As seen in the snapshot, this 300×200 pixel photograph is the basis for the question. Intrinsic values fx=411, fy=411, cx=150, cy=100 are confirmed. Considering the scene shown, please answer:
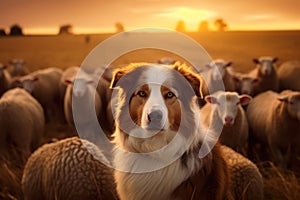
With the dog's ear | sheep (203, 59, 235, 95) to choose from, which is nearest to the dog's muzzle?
the dog's ear

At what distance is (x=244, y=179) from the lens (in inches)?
158

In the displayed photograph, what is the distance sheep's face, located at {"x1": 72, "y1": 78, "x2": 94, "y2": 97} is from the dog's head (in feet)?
16.1

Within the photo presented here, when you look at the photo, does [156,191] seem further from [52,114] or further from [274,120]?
[52,114]

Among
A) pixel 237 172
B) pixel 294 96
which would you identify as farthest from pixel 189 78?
pixel 294 96

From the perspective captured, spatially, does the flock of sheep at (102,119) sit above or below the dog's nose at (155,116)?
below

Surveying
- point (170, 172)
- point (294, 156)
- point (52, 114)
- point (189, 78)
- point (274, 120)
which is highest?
point (189, 78)

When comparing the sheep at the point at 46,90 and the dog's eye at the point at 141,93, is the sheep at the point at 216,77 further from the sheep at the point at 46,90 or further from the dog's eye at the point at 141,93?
the dog's eye at the point at 141,93

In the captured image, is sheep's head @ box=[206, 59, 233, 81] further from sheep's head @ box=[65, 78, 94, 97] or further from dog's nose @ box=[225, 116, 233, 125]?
dog's nose @ box=[225, 116, 233, 125]

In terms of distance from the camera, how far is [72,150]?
3.96 metres

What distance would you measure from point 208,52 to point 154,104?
15294mm

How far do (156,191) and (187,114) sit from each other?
0.61 metres

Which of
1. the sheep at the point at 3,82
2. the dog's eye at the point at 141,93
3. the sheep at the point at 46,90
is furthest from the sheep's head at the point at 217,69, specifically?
the dog's eye at the point at 141,93

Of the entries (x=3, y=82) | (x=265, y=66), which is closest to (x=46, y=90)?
(x=3, y=82)

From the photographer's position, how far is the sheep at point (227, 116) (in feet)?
19.0
